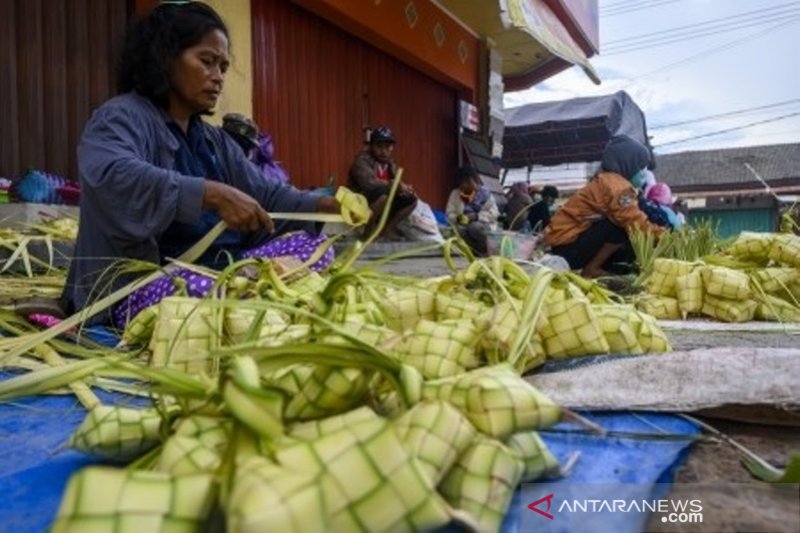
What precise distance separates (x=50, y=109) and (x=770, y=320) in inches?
140

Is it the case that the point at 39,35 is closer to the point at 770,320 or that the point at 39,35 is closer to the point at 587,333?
the point at 587,333

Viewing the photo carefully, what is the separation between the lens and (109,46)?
11.8ft

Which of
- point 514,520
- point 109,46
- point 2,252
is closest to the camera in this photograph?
point 514,520

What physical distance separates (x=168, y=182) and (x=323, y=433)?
1.10 m

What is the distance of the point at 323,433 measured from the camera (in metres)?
0.55

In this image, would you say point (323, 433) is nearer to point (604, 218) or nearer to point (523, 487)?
point (523, 487)

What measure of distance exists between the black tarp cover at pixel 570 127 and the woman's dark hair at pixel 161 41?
10.1 metres

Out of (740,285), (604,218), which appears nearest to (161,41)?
(740,285)

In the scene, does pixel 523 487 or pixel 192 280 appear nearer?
pixel 523 487

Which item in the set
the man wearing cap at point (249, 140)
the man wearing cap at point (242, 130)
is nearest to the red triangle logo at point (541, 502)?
the man wearing cap at point (249, 140)

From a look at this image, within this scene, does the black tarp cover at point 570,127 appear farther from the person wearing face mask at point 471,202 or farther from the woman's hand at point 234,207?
the woman's hand at point 234,207

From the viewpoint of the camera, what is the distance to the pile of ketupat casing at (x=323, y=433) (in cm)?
45

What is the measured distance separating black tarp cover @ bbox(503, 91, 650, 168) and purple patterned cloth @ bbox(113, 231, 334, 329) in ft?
33.1

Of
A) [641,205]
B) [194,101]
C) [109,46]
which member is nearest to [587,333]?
[194,101]
